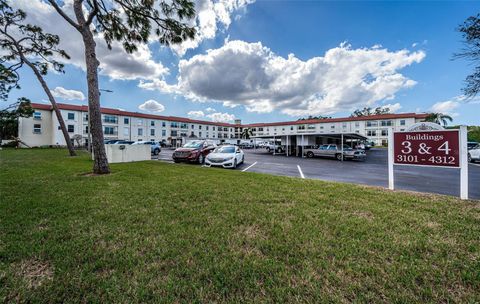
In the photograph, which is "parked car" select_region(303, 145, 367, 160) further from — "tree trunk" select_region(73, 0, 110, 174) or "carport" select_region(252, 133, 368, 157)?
"tree trunk" select_region(73, 0, 110, 174)

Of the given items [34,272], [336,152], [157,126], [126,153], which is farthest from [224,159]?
[157,126]

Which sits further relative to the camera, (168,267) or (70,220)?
(70,220)

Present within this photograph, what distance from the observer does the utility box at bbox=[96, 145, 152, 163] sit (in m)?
12.4

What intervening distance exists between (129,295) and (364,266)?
2422mm

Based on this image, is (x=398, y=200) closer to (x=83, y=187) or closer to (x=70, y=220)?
(x=70, y=220)

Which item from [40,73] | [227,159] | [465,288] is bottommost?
[465,288]

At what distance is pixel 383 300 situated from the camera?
1721 millimetres

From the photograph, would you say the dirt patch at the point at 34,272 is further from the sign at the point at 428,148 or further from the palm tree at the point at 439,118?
the palm tree at the point at 439,118

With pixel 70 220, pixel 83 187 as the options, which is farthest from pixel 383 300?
pixel 83 187

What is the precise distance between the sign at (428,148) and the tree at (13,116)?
45066 mm

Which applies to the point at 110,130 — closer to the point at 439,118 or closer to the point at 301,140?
the point at 301,140

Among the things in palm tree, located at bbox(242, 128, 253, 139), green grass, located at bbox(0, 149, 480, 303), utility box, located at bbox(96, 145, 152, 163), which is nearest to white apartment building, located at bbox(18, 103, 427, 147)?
palm tree, located at bbox(242, 128, 253, 139)

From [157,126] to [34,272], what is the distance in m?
57.5

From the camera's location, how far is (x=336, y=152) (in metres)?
19.6
